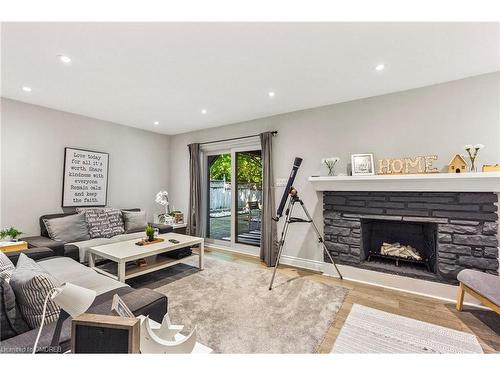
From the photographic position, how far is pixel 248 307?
239 cm

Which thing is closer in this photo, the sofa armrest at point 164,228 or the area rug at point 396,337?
the area rug at point 396,337

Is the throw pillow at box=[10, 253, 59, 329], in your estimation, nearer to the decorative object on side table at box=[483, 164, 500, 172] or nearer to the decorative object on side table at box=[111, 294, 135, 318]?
the decorative object on side table at box=[111, 294, 135, 318]

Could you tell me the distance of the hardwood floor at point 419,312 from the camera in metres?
1.94

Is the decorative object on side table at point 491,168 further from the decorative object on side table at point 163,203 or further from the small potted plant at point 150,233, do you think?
the decorative object on side table at point 163,203

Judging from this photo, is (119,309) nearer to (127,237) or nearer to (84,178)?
(127,237)

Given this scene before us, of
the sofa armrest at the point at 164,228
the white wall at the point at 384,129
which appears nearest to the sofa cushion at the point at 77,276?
the sofa armrest at the point at 164,228

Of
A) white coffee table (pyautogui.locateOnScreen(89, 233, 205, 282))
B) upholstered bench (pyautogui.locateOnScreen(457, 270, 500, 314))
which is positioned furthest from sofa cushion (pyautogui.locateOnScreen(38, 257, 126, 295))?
upholstered bench (pyautogui.locateOnScreen(457, 270, 500, 314))

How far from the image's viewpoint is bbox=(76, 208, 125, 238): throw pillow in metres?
3.63

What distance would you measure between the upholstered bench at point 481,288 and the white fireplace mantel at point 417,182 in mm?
842

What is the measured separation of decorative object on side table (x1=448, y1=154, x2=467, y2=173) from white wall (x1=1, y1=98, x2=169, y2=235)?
16.5ft

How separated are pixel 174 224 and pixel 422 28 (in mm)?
4461

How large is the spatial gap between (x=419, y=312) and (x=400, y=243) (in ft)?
3.47
